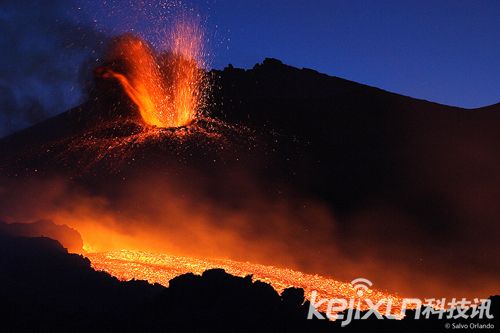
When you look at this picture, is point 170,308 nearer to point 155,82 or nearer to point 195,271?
point 195,271

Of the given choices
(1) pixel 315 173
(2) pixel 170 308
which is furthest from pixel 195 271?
(1) pixel 315 173

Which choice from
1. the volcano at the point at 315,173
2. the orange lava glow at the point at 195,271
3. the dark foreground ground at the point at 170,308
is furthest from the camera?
the volcano at the point at 315,173

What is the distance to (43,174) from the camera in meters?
25.9

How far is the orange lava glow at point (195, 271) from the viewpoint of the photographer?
38.6ft

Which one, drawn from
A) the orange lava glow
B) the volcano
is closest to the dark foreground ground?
the orange lava glow

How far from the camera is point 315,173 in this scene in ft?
83.8

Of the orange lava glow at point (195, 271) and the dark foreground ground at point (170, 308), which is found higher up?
the orange lava glow at point (195, 271)

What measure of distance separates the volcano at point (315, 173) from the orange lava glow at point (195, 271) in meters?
4.25

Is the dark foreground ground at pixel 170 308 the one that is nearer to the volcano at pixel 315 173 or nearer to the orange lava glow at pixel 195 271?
the orange lava glow at pixel 195 271

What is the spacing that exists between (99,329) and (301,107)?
95.3 feet

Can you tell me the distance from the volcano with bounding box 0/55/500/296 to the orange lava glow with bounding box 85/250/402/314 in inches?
167

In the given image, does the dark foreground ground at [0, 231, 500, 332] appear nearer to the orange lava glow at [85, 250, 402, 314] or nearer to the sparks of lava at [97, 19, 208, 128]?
the orange lava glow at [85, 250, 402, 314]

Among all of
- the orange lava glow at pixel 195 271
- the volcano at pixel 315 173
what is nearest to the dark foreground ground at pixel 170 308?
the orange lava glow at pixel 195 271

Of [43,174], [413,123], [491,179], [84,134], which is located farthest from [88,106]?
[491,179]
